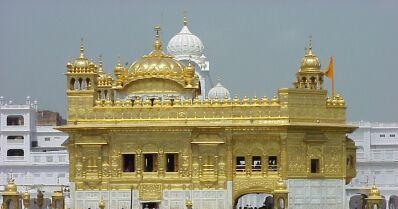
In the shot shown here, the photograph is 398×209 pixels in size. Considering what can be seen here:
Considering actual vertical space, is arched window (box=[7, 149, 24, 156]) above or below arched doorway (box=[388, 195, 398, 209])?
above

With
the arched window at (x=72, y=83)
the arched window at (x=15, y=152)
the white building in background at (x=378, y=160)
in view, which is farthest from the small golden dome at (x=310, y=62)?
the arched window at (x=15, y=152)

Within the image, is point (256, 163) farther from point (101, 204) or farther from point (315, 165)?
point (101, 204)

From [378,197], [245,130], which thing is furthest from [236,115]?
[378,197]

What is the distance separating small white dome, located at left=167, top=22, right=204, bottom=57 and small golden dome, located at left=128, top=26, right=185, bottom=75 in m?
11.4

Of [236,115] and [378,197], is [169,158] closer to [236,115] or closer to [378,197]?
[236,115]

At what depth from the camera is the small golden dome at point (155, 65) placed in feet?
147

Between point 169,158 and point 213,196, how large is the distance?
2493 mm

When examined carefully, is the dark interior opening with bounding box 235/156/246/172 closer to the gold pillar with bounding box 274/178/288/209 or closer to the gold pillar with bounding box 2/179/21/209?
the gold pillar with bounding box 274/178/288/209

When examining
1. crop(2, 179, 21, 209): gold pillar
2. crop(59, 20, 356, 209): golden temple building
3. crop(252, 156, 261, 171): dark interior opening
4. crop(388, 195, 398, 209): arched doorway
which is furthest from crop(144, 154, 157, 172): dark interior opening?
crop(388, 195, 398, 209): arched doorway

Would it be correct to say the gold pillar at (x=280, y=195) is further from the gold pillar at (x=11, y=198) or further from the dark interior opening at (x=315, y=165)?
the gold pillar at (x=11, y=198)

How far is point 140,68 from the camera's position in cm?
4509

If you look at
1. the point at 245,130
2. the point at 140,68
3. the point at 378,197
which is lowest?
the point at 378,197

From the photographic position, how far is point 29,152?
260 ft

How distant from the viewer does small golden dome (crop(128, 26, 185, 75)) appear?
44.9 meters
